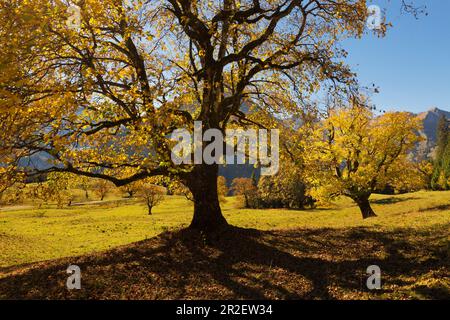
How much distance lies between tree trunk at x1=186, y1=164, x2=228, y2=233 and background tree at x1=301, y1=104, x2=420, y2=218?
20.2 metres

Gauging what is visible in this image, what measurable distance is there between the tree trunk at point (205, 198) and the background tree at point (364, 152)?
20203 millimetres

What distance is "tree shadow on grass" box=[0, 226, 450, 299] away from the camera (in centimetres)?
1063

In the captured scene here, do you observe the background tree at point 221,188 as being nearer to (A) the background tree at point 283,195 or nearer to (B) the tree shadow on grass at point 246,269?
(A) the background tree at point 283,195

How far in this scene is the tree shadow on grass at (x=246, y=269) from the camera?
10633mm

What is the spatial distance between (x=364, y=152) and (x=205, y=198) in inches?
953

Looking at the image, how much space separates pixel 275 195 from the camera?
261ft

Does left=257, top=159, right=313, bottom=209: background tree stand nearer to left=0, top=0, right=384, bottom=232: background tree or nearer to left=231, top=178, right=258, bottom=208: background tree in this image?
left=231, top=178, right=258, bottom=208: background tree

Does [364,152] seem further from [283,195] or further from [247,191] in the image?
[247,191]

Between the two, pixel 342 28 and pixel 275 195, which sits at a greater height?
pixel 342 28

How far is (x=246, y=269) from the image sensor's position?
1280cm
